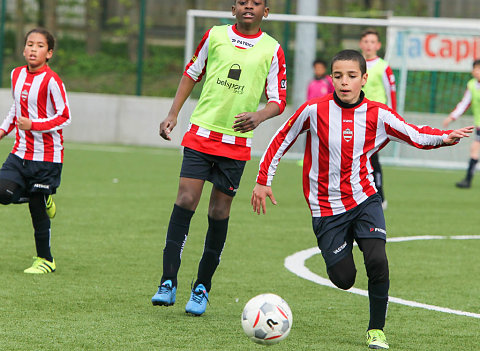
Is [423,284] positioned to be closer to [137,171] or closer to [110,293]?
[110,293]

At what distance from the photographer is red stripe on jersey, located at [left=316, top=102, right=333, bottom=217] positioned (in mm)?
5266

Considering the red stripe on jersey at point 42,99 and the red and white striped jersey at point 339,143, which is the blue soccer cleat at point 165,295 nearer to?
the red and white striped jersey at point 339,143

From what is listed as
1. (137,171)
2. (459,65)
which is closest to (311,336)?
(137,171)

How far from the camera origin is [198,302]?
5602mm

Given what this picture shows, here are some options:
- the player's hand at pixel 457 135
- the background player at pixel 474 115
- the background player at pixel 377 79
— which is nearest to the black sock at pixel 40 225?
the player's hand at pixel 457 135

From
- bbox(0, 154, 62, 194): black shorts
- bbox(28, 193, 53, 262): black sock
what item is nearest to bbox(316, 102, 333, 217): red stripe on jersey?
bbox(0, 154, 62, 194): black shorts

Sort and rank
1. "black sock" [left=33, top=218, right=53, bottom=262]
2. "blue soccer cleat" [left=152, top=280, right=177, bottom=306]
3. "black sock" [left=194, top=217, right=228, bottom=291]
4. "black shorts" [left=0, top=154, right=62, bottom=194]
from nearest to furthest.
Result: "blue soccer cleat" [left=152, top=280, right=177, bottom=306] → "black sock" [left=194, top=217, right=228, bottom=291] → "black shorts" [left=0, top=154, right=62, bottom=194] → "black sock" [left=33, top=218, right=53, bottom=262]

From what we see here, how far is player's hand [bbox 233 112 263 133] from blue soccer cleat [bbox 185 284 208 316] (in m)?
1.03

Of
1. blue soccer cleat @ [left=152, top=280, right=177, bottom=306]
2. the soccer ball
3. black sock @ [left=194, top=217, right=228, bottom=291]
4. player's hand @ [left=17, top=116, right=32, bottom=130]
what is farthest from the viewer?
player's hand @ [left=17, top=116, right=32, bottom=130]

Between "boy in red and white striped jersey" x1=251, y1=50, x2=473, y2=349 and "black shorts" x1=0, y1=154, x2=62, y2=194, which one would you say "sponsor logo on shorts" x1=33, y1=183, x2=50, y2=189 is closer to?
"black shorts" x1=0, y1=154, x2=62, y2=194

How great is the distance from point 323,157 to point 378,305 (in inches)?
35.7

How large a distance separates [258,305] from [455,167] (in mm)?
11843

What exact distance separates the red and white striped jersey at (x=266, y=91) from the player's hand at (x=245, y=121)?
0.70 ft

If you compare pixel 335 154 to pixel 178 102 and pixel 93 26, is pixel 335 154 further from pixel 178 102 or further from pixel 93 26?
pixel 93 26
